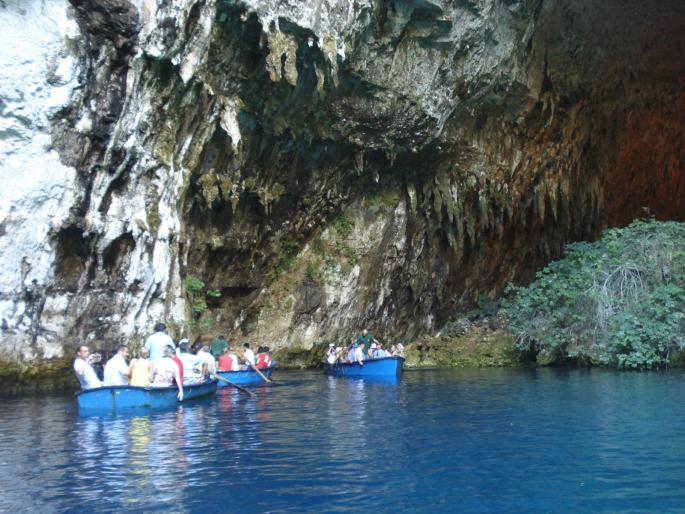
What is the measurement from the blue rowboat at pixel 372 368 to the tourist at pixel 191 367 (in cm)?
664

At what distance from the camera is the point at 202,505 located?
6.90 m

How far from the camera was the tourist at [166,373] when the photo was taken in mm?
14469

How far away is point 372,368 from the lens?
22016mm

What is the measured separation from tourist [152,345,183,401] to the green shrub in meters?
12.9

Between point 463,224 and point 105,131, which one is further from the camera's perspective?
point 463,224

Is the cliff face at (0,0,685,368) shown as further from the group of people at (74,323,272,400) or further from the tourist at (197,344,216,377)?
the group of people at (74,323,272,400)

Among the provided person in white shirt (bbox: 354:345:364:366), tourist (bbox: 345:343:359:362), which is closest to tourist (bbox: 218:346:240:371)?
person in white shirt (bbox: 354:345:364:366)

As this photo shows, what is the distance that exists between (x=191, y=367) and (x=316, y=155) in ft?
31.8

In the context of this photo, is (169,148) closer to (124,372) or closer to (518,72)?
(124,372)

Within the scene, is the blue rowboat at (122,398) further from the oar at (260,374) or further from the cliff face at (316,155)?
the oar at (260,374)

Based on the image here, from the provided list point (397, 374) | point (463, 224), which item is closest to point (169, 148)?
point (397, 374)

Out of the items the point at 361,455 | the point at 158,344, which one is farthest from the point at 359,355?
the point at 361,455

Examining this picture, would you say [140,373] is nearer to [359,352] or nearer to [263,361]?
[263,361]

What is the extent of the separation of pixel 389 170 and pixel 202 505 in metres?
20.0
